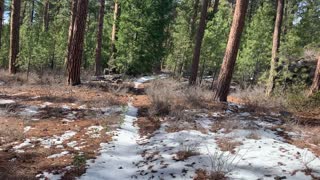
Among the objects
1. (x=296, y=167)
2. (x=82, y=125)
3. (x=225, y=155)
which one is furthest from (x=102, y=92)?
(x=296, y=167)

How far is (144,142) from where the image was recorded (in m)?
7.34

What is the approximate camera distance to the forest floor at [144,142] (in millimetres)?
5461

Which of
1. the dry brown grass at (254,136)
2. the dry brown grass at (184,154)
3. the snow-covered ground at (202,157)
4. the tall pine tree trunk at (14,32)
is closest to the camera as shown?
the snow-covered ground at (202,157)

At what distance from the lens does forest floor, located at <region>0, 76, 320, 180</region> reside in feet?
17.9

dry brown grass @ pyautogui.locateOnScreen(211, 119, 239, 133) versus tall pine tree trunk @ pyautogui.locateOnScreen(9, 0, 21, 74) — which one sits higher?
tall pine tree trunk @ pyautogui.locateOnScreen(9, 0, 21, 74)

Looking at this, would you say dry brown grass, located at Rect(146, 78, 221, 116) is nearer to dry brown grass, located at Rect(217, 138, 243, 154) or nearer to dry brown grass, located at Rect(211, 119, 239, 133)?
dry brown grass, located at Rect(211, 119, 239, 133)

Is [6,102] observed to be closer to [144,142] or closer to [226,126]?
[144,142]

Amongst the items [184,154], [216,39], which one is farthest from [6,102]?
[216,39]

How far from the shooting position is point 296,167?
512 centimetres

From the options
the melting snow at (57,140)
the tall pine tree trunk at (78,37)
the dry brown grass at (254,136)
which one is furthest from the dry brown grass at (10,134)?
the tall pine tree trunk at (78,37)

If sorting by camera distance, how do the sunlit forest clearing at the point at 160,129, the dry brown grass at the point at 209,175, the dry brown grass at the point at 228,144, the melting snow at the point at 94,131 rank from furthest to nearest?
the melting snow at the point at 94,131
the dry brown grass at the point at 228,144
the sunlit forest clearing at the point at 160,129
the dry brown grass at the point at 209,175

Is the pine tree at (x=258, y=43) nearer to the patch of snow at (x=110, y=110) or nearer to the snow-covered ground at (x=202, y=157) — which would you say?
the patch of snow at (x=110, y=110)

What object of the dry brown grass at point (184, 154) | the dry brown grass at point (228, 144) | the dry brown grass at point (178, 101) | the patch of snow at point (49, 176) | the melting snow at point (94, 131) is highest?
the dry brown grass at point (178, 101)

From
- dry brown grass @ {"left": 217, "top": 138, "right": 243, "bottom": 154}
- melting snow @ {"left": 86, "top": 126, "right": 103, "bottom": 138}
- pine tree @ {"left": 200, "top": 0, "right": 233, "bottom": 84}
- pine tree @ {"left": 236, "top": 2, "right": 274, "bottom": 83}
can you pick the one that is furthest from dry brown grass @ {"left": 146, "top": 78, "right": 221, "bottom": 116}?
pine tree @ {"left": 236, "top": 2, "right": 274, "bottom": 83}
